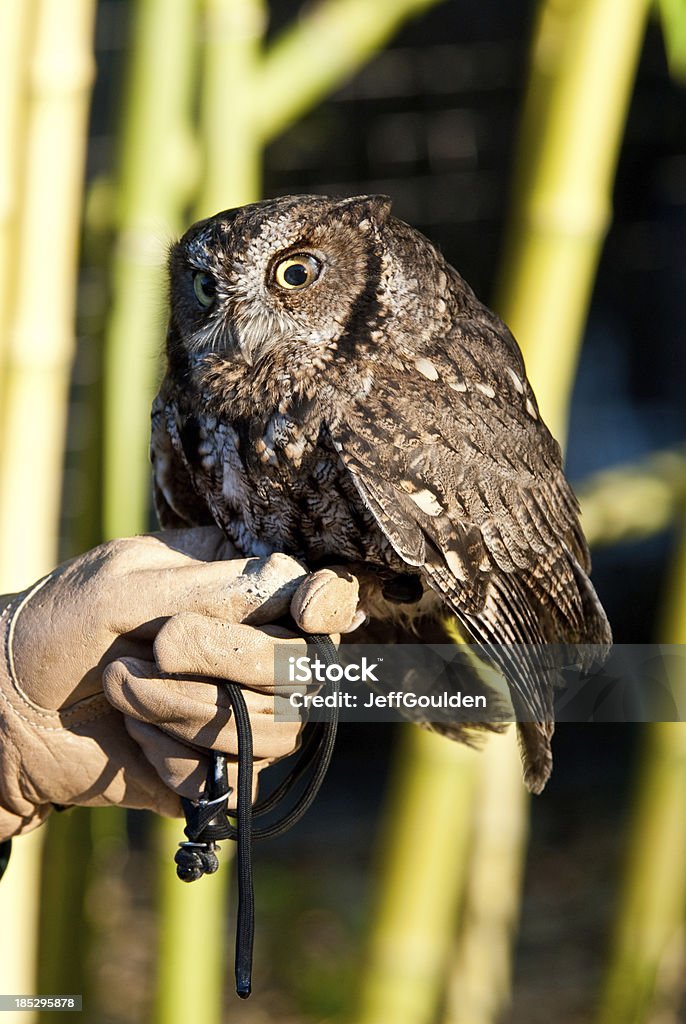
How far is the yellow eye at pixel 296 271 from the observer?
0.91 meters

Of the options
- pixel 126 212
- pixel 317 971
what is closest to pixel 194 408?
pixel 126 212

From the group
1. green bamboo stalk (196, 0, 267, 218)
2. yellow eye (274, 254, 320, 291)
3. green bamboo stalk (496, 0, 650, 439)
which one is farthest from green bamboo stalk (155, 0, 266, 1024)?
yellow eye (274, 254, 320, 291)

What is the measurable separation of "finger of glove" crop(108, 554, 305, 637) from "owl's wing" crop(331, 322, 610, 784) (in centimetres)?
11

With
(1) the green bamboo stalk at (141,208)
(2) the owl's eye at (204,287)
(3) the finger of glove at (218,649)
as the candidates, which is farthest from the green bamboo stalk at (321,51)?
(3) the finger of glove at (218,649)

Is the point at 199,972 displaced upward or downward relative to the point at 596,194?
downward

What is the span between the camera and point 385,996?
1478 mm

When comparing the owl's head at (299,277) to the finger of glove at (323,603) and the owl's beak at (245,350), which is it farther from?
the finger of glove at (323,603)

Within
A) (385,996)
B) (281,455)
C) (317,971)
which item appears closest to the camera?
(281,455)

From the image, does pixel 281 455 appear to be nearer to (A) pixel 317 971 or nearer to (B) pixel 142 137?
(B) pixel 142 137

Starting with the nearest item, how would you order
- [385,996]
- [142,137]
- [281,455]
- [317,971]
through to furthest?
[281,455]
[142,137]
[385,996]
[317,971]

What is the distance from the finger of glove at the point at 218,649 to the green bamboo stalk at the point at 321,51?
883 mm

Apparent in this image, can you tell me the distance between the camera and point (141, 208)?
1384 mm

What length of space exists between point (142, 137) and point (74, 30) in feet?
0.52

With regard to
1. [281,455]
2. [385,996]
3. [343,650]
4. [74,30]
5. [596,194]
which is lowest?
[385,996]
